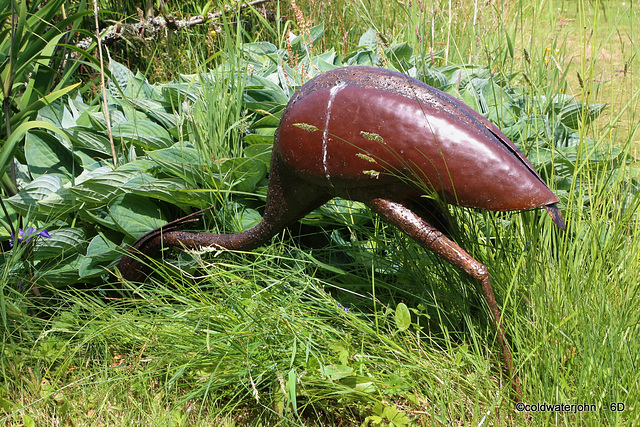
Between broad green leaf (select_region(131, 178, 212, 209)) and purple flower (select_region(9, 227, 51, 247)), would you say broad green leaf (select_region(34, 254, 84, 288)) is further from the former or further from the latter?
broad green leaf (select_region(131, 178, 212, 209))

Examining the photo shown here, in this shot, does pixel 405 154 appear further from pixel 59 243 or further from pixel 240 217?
pixel 59 243

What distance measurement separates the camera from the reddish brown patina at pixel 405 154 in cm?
127

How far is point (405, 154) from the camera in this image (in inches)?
52.2

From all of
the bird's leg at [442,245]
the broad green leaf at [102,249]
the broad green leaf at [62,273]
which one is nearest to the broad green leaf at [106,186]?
the broad green leaf at [102,249]

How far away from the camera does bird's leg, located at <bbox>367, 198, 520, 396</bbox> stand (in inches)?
52.1

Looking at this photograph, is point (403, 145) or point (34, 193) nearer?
point (403, 145)

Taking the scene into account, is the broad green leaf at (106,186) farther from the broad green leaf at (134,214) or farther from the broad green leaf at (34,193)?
the broad green leaf at (34,193)

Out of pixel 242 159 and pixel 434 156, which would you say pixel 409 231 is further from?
pixel 242 159

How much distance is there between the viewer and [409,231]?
138 cm

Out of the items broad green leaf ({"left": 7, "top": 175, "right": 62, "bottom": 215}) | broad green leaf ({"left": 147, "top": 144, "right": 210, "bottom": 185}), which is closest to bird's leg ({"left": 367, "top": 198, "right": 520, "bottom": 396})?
broad green leaf ({"left": 147, "top": 144, "right": 210, "bottom": 185})

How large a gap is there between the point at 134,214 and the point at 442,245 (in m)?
1.22

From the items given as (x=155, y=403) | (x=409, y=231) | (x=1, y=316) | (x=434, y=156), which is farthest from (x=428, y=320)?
(x=1, y=316)

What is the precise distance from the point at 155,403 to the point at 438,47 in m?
2.74

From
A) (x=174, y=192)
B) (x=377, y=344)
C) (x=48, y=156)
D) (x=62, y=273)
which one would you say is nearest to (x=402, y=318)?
(x=377, y=344)
